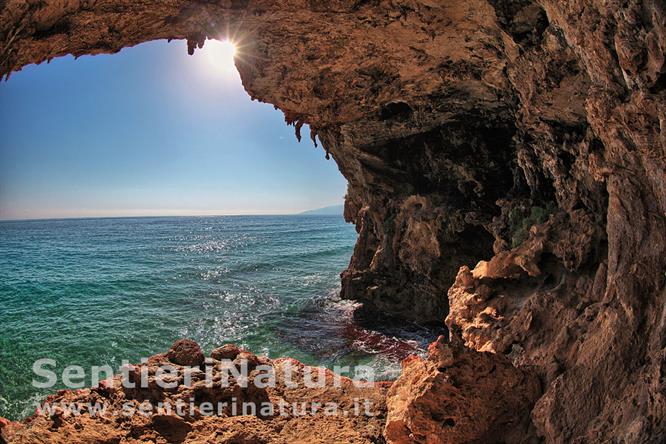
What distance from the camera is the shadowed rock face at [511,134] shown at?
12.7ft

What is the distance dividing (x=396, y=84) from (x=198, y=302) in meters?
16.7

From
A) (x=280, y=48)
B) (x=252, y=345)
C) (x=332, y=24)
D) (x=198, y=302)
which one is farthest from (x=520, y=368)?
(x=198, y=302)

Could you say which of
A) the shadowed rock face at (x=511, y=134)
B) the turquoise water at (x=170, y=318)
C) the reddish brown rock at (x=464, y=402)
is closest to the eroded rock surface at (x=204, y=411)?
the reddish brown rock at (x=464, y=402)

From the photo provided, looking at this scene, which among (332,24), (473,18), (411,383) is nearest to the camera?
(411,383)

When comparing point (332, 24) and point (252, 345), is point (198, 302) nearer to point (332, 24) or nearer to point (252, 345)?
point (252, 345)

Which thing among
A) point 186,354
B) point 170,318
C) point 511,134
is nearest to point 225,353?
point 186,354

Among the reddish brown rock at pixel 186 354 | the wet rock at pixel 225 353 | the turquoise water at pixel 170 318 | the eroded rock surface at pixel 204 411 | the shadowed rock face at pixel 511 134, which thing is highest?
the shadowed rock face at pixel 511 134

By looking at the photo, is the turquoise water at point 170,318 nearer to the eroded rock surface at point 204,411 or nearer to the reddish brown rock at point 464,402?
the eroded rock surface at point 204,411

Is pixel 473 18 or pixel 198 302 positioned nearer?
pixel 473 18

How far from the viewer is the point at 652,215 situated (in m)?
4.19

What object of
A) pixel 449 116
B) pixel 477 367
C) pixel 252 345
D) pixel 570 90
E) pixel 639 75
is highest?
pixel 449 116

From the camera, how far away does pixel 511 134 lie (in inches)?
493

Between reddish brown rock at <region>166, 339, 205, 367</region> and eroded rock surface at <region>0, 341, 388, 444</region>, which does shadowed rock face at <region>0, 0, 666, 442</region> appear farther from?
reddish brown rock at <region>166, 339, 205, 367</region>

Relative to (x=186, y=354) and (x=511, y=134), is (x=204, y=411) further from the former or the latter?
(x=511, y=134)
